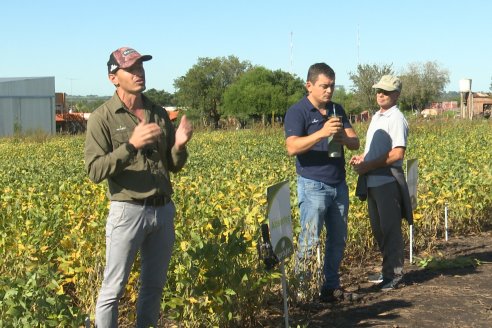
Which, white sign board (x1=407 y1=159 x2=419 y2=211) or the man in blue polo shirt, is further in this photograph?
white sign board (x1=407 y1=159 x2=419 y2=211)

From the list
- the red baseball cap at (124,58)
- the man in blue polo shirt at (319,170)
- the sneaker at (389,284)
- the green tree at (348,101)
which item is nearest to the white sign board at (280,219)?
the man in blue polo shirt at (319,170)

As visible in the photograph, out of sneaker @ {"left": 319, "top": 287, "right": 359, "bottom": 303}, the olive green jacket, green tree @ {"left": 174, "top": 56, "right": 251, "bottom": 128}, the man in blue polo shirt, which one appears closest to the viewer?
the olive green jacket

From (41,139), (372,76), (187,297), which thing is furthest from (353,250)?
(372,76)

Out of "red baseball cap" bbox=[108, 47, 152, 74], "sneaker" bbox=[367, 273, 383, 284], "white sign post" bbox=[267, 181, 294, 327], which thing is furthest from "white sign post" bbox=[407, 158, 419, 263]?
"red baseball cap" bbox=[108, 47, 152, 74]

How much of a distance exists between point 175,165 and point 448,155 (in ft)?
28.6

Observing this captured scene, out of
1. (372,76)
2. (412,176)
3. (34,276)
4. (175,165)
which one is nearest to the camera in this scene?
(34,276)

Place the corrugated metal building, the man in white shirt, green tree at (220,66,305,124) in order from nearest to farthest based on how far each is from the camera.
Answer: the man in white shirt
the corrugated metal building
green tree at (220,66,305,124)

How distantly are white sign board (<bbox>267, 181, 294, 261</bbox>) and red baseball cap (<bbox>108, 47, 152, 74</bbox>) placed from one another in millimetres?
1127

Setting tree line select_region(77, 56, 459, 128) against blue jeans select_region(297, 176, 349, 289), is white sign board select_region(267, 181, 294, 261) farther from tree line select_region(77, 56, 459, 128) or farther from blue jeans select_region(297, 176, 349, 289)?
tree line select_region(77, 56, 459, 128)

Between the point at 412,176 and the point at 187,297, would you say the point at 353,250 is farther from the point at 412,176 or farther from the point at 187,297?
the point at 187,297

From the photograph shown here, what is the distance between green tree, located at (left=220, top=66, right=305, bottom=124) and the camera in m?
93.1

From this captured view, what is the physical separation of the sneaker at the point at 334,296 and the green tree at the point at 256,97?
84455 mm

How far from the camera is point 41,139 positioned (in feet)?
114

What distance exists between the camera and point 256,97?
9388cm
